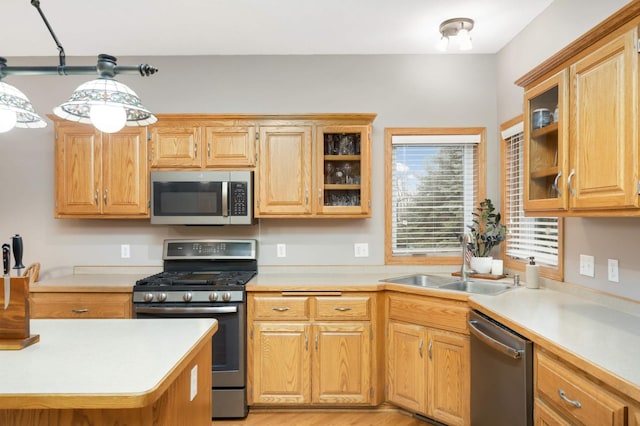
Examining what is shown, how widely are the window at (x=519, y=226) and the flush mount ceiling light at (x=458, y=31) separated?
688 mm

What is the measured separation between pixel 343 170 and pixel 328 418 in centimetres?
183

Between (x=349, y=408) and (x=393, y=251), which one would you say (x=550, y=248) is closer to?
(x=393, y=251)

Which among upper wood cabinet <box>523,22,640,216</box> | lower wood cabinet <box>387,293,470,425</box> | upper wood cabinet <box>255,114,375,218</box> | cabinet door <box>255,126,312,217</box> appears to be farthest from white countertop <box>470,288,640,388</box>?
cabinet door <box>255,126,312,217</box>

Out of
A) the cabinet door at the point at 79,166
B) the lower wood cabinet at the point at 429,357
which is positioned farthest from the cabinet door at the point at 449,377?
the cabinet door at the point at 79,166

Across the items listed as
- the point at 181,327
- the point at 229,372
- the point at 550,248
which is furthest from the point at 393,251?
the point at 181,327

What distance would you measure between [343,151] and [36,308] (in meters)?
2.50

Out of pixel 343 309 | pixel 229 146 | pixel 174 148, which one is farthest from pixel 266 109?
pixel 343 309

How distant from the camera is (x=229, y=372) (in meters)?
2.72

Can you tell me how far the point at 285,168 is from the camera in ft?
9.96

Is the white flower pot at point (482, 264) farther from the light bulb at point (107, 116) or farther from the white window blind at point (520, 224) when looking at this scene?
the light bulb at point (107, 116)

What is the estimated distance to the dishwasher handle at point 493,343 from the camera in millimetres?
1736

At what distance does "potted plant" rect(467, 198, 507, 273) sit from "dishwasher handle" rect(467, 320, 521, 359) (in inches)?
34.2

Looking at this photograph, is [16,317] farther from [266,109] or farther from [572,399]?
[266,109]

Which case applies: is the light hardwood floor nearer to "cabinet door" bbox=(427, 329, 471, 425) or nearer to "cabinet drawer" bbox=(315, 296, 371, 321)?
"cabinet door" bbox=(427, 329, 471, 425)
